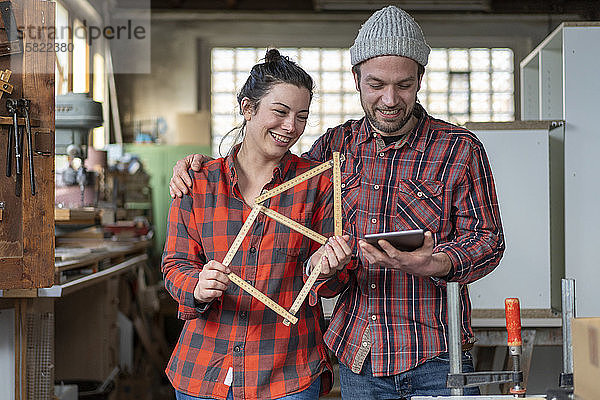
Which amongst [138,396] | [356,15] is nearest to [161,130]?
[356,15]

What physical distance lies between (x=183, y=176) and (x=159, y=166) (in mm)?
6922

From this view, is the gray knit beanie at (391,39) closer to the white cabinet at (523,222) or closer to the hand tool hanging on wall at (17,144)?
the hand tool hanging on wall at (17,144)

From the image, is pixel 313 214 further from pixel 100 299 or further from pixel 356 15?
pixel 356 15

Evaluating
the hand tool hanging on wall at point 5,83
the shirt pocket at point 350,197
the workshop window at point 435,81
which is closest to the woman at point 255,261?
the shirt pocket at point 350,197

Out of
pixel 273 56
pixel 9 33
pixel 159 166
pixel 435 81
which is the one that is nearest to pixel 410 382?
pixel 273 56

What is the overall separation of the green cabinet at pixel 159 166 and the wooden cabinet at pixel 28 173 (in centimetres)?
611

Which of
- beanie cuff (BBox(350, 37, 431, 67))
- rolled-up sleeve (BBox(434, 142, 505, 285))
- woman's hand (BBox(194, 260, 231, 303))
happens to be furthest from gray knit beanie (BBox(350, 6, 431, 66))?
woman's hand (BBox(194, 260, 231, 303))

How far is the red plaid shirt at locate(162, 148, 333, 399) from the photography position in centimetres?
174

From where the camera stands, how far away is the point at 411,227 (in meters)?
1.88

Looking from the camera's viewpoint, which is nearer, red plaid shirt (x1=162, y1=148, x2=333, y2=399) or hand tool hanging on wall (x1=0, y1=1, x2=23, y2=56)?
red plaid shirt (x1=162, y1=148, x2=333, y2=399)

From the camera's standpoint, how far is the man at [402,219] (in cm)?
184

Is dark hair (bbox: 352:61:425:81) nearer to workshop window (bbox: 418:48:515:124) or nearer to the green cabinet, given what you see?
the green cabinet

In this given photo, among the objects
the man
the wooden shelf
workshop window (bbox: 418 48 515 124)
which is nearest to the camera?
the man

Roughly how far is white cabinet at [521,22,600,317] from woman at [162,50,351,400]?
1.57m
